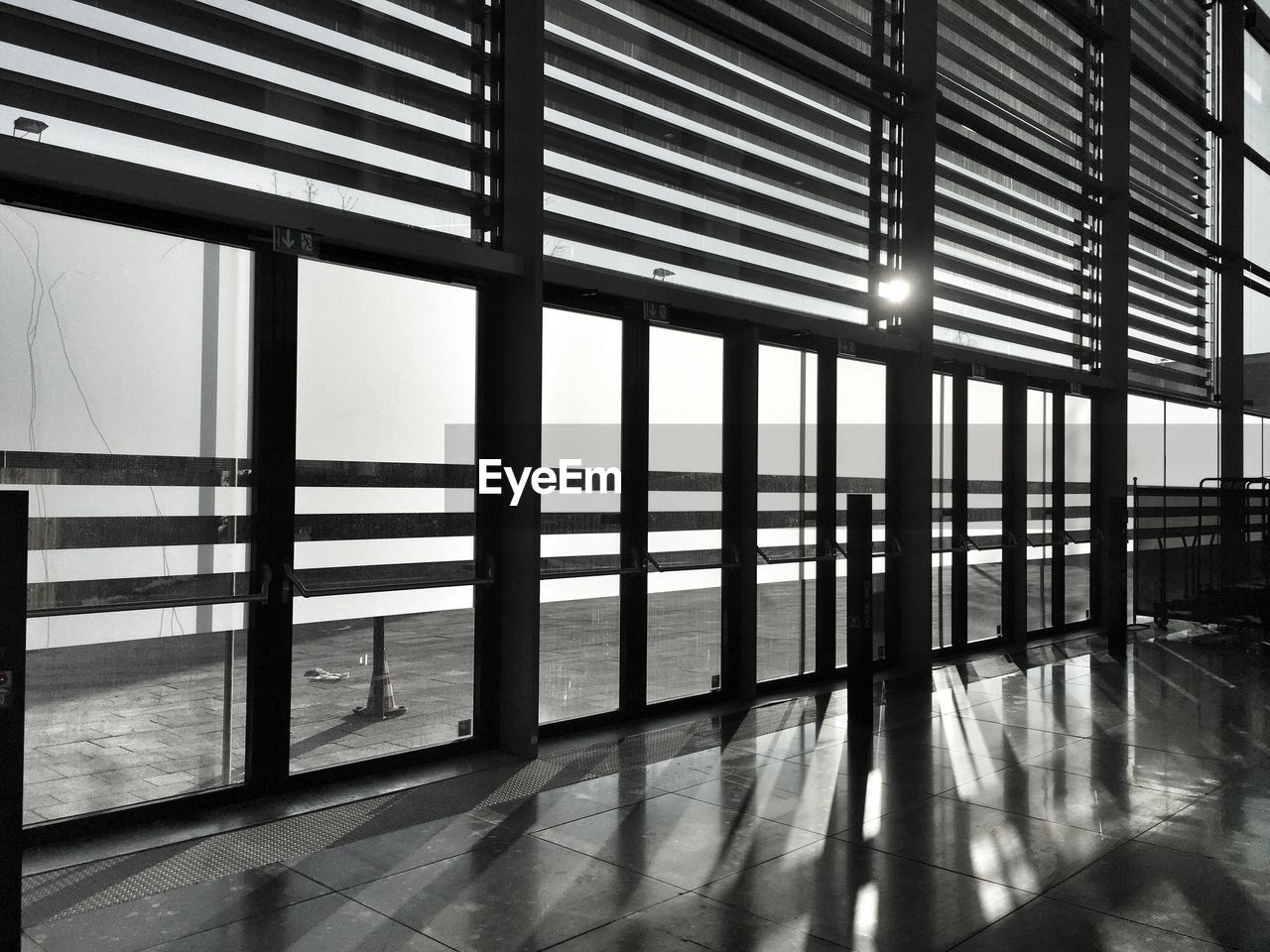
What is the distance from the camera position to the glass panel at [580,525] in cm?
624

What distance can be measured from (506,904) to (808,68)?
673cm

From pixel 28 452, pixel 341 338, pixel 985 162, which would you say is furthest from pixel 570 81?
pixel 985 162

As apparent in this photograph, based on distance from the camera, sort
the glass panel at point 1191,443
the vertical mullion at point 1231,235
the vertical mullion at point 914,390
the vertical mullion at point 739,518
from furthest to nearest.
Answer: the vertical mullion at point 1231,235 → the glass panel at point 1191,443 → the vertical mullion at point 914,390 → the vertical mullion at point 739,518

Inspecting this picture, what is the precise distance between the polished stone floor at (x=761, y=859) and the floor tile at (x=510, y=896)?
0.04 feet

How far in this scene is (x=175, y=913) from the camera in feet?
11.6

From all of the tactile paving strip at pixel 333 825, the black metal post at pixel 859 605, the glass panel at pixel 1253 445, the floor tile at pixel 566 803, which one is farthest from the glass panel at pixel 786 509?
the glass panel at pixel 1253 445

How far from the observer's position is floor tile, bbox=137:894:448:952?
328cm

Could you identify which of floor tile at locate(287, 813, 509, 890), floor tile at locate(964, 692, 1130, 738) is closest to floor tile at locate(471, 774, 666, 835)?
floor tile at locate(287, 813, 509, 890)

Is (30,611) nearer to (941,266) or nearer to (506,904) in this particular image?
(506,904)

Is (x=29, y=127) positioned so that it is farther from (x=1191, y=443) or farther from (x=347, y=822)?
(x=1191, y=443)

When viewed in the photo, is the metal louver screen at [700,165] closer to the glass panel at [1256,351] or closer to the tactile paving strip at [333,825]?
the tactile paving strip at [333,825]

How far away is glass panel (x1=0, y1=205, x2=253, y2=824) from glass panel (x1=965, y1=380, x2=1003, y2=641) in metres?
7.35

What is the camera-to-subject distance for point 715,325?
23.8 ft

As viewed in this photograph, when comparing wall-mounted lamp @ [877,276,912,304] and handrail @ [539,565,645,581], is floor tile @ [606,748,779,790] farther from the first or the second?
wall-mounted lamp @ [877,276,912,304]
